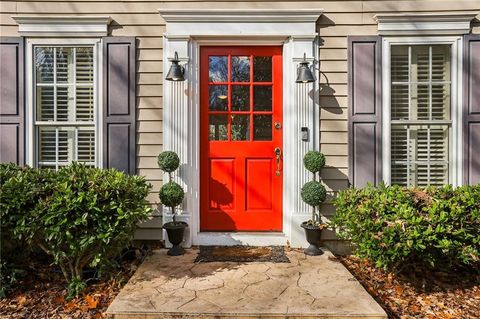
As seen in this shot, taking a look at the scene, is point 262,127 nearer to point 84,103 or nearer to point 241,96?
point 241,96

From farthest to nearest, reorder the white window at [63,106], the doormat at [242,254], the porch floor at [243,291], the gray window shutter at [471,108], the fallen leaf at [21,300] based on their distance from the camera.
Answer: the white window at [63,106] < the gray window shutter at [471,108] < the doormat at [242,254] < the fallen leaf at [21,300] < the porch floor at [243,291]

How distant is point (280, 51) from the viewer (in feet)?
12.3

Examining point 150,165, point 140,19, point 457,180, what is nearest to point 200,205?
point 150,165

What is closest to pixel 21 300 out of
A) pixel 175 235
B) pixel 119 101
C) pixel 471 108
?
pixel 175 235

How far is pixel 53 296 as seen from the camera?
2.80 meters

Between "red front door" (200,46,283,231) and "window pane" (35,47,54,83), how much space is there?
63.8 inches

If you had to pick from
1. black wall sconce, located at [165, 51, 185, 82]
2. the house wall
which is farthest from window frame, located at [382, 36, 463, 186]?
black wall sconce, located at [165, 51, 185, 82]

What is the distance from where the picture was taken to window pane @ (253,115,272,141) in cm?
375

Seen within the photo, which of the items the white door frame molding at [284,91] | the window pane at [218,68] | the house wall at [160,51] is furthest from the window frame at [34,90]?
the window pane at [218,68]

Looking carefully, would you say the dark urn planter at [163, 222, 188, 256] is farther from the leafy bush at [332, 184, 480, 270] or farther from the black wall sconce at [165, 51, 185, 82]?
the leafy bush at [332, 184, 480, 270]

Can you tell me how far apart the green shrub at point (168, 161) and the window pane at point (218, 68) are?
3.17 feet

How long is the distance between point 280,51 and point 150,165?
6.12 ft

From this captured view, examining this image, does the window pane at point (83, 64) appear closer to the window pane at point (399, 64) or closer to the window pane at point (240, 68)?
the window pane at point (240, 68)

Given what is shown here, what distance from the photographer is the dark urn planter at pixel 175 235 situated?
3381 mm
